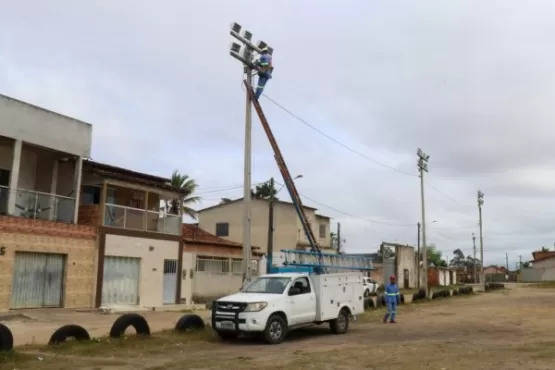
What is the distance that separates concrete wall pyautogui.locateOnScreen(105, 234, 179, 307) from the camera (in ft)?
84.9

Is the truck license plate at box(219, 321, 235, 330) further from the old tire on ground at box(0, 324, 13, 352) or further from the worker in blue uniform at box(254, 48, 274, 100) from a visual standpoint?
the worker in blue uniform at box(254, 48, 274, 100)

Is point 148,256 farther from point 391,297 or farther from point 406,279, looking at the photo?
point 406,279

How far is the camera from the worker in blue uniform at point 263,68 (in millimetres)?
21234

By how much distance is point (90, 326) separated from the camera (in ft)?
58.7

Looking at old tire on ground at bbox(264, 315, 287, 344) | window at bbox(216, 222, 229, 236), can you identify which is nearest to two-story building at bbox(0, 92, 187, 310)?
old tire on ground at bbox(264, 315, 287, 344)

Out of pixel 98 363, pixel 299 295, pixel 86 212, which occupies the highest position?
pixel 86 212

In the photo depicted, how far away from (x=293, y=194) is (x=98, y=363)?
13247 mm

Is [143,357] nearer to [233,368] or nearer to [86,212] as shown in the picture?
[233,368]

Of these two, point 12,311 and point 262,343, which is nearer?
point 262,343

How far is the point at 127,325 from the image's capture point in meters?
14.6

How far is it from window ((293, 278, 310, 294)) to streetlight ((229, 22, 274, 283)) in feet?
11.8

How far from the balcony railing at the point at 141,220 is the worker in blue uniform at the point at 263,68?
9.10 m

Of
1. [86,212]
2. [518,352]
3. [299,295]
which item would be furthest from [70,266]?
[518,352]

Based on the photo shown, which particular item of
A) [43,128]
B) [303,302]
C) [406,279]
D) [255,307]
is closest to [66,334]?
[255,307]
